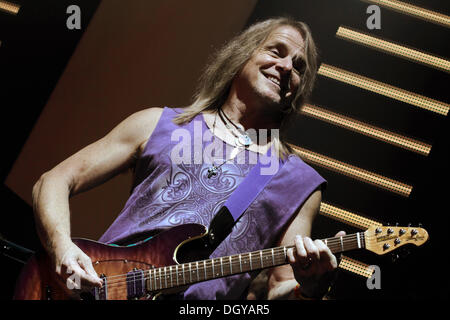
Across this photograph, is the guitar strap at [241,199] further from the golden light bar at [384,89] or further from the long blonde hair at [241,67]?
the golden light bar at [384,89]

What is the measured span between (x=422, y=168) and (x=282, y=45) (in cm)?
98

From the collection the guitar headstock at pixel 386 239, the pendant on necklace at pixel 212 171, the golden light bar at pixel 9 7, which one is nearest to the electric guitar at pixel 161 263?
the guitar headstock at pixel 386 239

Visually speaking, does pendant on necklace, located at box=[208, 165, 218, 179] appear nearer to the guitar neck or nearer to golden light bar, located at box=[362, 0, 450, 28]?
the guitar neck

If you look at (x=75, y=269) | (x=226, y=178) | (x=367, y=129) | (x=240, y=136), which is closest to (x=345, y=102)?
(x=367, y=129)

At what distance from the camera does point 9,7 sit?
3287 mm

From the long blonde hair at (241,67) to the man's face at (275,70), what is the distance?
42mm

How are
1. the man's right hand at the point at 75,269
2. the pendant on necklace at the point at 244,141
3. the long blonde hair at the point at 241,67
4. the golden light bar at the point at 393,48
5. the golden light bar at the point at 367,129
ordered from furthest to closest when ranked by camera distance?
the golden light bar at the point at 393,48 < the golden light bar at the point at 367,129 < the long blonde hair at the point at 241,67 < the pendant on necklace at the point at 244,141 < the man's right hand at the point at 75,269

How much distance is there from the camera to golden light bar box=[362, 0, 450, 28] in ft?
10.6

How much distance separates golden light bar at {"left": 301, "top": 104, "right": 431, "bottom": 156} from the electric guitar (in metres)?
1.01

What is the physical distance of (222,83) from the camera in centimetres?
292

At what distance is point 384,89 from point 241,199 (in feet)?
4.04

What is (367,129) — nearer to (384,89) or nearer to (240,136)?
(384,89)

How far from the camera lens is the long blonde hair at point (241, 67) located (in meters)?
Answer: 2.87
